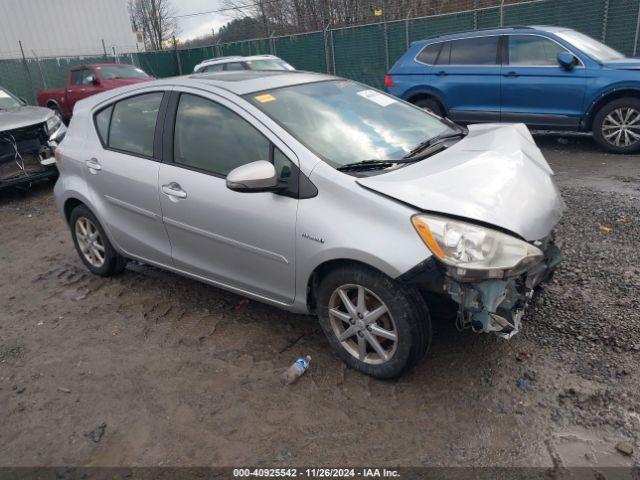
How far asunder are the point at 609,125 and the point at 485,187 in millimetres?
5703

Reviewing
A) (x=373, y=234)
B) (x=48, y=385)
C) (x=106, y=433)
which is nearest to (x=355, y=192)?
(x=373, y=234)

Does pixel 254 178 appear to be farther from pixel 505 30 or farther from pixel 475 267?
pixel 505 30

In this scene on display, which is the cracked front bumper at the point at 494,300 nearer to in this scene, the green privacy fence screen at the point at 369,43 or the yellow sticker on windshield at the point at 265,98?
the yellow sticker on windshield at the point at 265,98

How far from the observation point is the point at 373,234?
2.66 meters

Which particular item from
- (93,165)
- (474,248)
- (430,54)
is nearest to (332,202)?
(474,248)

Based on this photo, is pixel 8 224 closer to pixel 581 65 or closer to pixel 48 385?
pixel 48 385

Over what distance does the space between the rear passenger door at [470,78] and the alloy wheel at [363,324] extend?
6.25m

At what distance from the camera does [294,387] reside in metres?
2.97

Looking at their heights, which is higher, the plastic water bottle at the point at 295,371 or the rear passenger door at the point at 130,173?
the rear passenger door at the point at 130,173

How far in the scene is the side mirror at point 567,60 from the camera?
7.34 meters

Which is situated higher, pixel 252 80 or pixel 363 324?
pixel 252 80

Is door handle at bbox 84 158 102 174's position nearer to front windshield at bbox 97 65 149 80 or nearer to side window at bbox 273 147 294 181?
side window at bbox 273 147 294 181

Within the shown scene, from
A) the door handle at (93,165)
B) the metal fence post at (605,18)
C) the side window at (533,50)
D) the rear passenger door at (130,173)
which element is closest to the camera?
the rear passenger door at (130,173)

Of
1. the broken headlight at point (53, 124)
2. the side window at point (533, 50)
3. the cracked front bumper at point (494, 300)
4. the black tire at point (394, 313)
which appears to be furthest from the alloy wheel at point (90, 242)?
the side window at point (533, 50)
